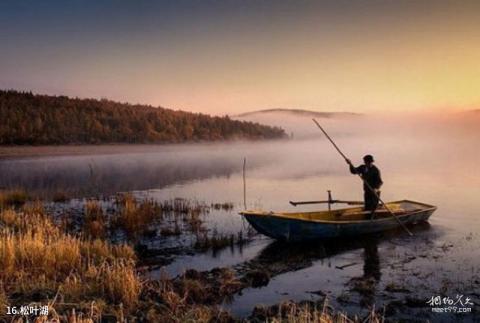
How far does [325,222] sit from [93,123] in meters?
53.3

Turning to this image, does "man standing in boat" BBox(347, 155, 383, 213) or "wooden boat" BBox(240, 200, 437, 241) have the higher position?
"man standing in boat" BBox(347, 155, 383, 213)

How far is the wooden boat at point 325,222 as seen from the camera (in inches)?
484

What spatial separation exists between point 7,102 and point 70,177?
1371 inches

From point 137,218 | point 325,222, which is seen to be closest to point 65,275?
point 137,218

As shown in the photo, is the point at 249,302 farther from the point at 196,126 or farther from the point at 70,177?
the point at 196,126

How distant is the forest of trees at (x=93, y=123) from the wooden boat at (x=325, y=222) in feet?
136

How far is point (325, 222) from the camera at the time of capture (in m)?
12.8

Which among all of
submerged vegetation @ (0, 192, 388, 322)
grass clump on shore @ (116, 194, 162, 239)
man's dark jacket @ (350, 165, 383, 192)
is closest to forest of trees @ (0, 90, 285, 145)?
grass clump on shore @ (116, 194, 162, 239)

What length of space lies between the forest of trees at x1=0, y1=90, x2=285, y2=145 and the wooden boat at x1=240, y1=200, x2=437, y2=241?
41.4 meters

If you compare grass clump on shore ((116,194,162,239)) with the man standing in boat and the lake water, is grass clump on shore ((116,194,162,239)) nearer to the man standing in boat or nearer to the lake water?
the lake water

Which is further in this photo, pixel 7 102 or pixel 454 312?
pixel 7 102

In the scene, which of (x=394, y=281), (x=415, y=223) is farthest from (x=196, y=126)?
(x=394, y=281)

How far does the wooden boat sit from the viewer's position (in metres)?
12.3

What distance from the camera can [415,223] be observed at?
1580 centimetres
